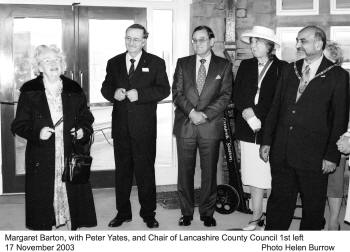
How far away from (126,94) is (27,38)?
186 cm

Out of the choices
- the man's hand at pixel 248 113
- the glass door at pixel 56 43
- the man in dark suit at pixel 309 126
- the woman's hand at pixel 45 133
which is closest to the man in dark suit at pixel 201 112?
the man's hand at pixel 248 113

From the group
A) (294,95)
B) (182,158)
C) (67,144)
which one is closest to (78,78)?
(182,158)

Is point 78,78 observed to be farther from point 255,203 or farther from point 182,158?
point 255,203

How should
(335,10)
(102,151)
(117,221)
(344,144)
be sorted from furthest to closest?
(102,151), (335,10), (117,221), (344,144)

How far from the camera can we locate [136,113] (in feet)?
12.5

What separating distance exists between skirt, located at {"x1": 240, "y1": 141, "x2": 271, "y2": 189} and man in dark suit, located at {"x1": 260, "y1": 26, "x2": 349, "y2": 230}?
0.54 m

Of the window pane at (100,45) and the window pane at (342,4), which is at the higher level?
the window pane at (342,4)

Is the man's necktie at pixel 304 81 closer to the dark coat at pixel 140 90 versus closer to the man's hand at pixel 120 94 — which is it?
the dark coat at pixel 140 90

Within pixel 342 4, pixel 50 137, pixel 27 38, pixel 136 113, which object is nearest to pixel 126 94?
pixel 136 113

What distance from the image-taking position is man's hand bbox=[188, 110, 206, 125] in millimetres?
3750

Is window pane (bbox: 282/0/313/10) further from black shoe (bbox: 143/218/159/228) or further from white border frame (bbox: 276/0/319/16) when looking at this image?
black shoe (bbox: 143/218/159/228)

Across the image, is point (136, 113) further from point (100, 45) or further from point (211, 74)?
point (100, 45)

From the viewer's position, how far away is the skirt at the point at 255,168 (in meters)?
3.71
